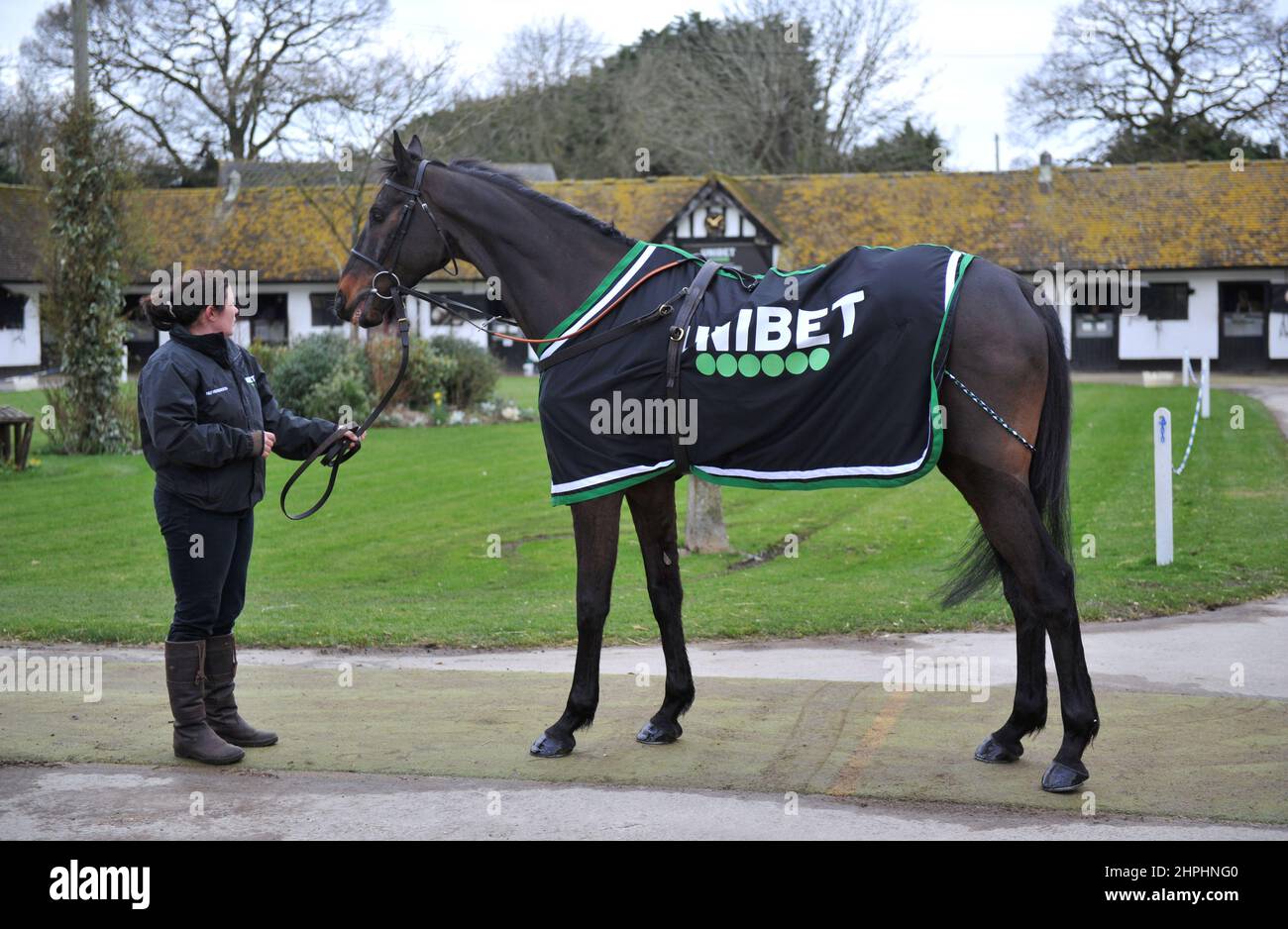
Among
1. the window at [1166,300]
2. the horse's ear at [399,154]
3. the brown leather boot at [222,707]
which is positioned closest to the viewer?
the brown leather boot at [222,707]

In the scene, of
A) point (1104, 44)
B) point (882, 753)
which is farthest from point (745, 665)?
point (1104, 44)

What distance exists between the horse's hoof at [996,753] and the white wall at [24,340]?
1506 inches

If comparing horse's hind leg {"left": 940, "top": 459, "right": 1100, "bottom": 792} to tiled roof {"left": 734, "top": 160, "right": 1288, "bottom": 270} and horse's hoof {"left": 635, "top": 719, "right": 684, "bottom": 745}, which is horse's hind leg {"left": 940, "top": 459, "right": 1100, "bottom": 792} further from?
tiled roof {"left": 734, "top": 160, "right": 1288, "bottom": 270}

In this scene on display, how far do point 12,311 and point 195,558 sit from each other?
37323 mm

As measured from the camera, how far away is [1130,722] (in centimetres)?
582

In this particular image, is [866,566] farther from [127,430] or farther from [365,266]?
[127,430]

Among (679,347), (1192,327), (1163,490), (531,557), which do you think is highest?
(1192,327)

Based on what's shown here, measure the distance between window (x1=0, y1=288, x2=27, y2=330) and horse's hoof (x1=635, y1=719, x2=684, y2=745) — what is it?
124 feet

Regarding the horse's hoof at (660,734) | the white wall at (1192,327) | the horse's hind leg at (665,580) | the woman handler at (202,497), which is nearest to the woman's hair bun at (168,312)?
the woman handler at (202,497)

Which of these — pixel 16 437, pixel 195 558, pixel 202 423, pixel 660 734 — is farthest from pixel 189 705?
pixel 16 437

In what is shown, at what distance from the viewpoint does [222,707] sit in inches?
Answer: 224

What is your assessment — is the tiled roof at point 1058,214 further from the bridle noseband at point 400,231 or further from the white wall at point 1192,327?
the bridle noseband at point 400,231

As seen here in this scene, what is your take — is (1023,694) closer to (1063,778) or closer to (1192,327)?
(1063,778)

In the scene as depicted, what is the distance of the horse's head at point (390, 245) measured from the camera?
5.91m
